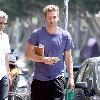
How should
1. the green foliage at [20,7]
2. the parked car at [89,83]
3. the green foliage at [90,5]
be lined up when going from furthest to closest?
the green foliage at [20,7] → the green foliage at [90,5] → the parked car at [89,83]

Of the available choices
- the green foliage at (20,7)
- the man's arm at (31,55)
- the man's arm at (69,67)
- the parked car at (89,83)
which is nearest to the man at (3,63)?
the man's arm at (31,55)

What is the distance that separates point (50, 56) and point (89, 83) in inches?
49.7

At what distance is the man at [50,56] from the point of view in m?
8.55

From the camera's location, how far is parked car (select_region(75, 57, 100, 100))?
9281 millimetres

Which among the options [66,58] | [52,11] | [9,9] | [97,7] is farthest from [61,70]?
[9,9]

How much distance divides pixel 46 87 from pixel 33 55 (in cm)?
45

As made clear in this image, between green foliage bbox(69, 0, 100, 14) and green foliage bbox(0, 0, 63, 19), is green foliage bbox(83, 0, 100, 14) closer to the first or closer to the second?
green foliage bbox(69, 0, 100, 14)

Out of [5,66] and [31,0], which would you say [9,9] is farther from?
[5,66]

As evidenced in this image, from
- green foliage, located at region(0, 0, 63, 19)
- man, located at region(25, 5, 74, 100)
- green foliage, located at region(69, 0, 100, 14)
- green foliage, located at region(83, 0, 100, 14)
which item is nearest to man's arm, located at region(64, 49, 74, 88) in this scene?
man, located at region(25, 5, 74, 100)

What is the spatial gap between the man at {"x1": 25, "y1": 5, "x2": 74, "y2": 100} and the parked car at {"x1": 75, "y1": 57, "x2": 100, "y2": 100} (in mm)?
729

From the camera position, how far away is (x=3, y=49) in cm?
901

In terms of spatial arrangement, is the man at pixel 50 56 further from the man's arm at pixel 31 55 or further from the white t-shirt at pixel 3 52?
the white t-shirt at pixel 3 52

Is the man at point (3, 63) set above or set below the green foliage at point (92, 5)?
below

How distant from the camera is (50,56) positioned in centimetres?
858
